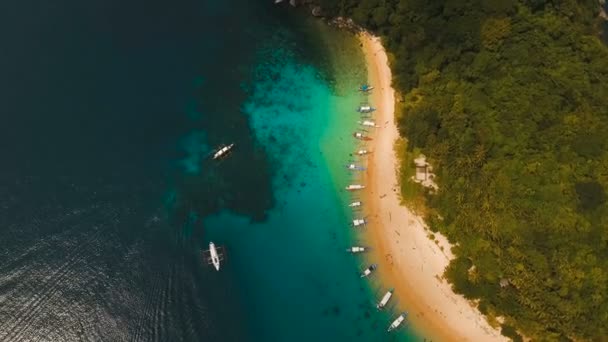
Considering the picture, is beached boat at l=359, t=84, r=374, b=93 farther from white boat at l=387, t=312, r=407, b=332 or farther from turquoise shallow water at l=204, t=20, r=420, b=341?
white boat at l=387, t=312, r=407, b=332

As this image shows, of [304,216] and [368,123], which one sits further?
[368,123]

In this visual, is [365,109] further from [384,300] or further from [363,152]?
[384,300]

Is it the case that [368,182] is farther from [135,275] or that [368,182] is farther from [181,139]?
[135,275]

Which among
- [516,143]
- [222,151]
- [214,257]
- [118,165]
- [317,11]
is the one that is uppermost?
[317,11]

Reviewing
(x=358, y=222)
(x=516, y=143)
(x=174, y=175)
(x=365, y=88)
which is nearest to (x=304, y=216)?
(x=358, y=222)

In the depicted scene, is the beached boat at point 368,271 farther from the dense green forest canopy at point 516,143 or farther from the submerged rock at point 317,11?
the submerged rock at point 317,11

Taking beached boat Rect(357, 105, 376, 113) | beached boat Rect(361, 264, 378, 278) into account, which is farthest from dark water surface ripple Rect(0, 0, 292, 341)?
beached boat Rect(357, 105, 376, 113)
